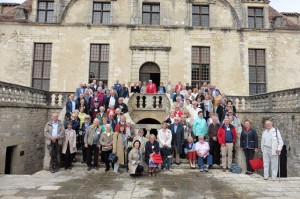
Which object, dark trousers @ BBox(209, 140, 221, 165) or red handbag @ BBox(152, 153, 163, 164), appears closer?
red handbag @ BBox(152, 153, 163, 164)

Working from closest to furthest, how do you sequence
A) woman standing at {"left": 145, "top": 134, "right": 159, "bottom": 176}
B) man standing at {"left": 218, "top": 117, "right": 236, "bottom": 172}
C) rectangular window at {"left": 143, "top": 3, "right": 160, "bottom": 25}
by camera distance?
woman standing at {"left": 145, "top": 134, "right": 159, "bottom": 176}, man standing at {"left": 218, "top": 117, "right": 236, "bottom": 172}, rectangular window at {"left": 143, "top": 3, "right": 160, "bottom": 25}

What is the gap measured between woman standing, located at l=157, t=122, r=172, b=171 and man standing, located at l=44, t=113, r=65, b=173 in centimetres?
329

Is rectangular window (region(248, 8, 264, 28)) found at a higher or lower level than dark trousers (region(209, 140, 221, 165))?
higher

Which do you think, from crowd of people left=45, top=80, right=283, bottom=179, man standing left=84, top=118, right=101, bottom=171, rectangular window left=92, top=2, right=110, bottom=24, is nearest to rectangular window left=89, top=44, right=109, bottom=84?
rectangular window left=92, top=2, right=110, bottom=24

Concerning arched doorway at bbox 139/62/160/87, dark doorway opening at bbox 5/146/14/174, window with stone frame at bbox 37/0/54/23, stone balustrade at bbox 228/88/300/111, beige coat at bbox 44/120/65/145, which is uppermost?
window with stone frame at bbox 37/0/54/23

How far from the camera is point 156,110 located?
40.9ft

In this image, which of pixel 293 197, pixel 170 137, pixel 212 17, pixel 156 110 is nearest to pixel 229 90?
pixel 212 17

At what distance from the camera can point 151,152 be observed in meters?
7.34

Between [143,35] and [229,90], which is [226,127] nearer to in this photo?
[229,90]

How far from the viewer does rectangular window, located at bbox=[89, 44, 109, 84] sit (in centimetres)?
1658

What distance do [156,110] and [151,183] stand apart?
6.39 m

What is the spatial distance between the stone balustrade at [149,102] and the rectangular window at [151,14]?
698 cm

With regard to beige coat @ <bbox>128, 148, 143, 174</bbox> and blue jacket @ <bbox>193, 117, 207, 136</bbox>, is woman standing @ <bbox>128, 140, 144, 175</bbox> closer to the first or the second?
beige coat @ <bbox>128, 148, 143, 174</bbox>

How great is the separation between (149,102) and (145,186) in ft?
22.2
